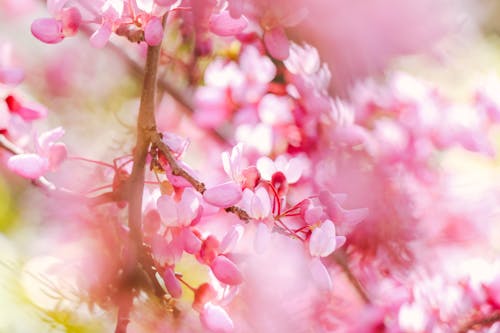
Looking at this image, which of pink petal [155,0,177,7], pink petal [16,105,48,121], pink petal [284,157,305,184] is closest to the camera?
pink petal [155,0,177,7]

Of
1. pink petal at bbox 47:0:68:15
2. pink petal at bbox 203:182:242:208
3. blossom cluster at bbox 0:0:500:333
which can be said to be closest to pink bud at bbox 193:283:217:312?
blossom cluster at bbox 0:0:500:333

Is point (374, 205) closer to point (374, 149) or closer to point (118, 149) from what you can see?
point (374, 149)

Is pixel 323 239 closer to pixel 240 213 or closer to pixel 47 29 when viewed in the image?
pixel 240 213

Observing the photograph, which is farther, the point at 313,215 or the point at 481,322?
the point at 481,322

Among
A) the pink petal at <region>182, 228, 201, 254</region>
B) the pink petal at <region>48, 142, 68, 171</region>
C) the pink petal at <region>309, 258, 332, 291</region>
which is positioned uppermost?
the pink petal at <region>309, 258, 332, 291</region>

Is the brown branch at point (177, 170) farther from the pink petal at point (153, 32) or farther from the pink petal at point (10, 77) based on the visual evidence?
the pink petal at point (10, 77)

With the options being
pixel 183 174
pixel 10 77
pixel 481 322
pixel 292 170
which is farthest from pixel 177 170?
pixel 481 322

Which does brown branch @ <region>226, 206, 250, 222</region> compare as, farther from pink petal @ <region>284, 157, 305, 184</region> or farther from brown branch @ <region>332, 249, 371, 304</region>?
brown branch @ <region>332, 249, 371, 304</region>

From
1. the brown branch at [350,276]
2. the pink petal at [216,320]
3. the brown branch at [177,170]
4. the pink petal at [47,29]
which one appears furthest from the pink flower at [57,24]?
the brown branch at [350,276]
